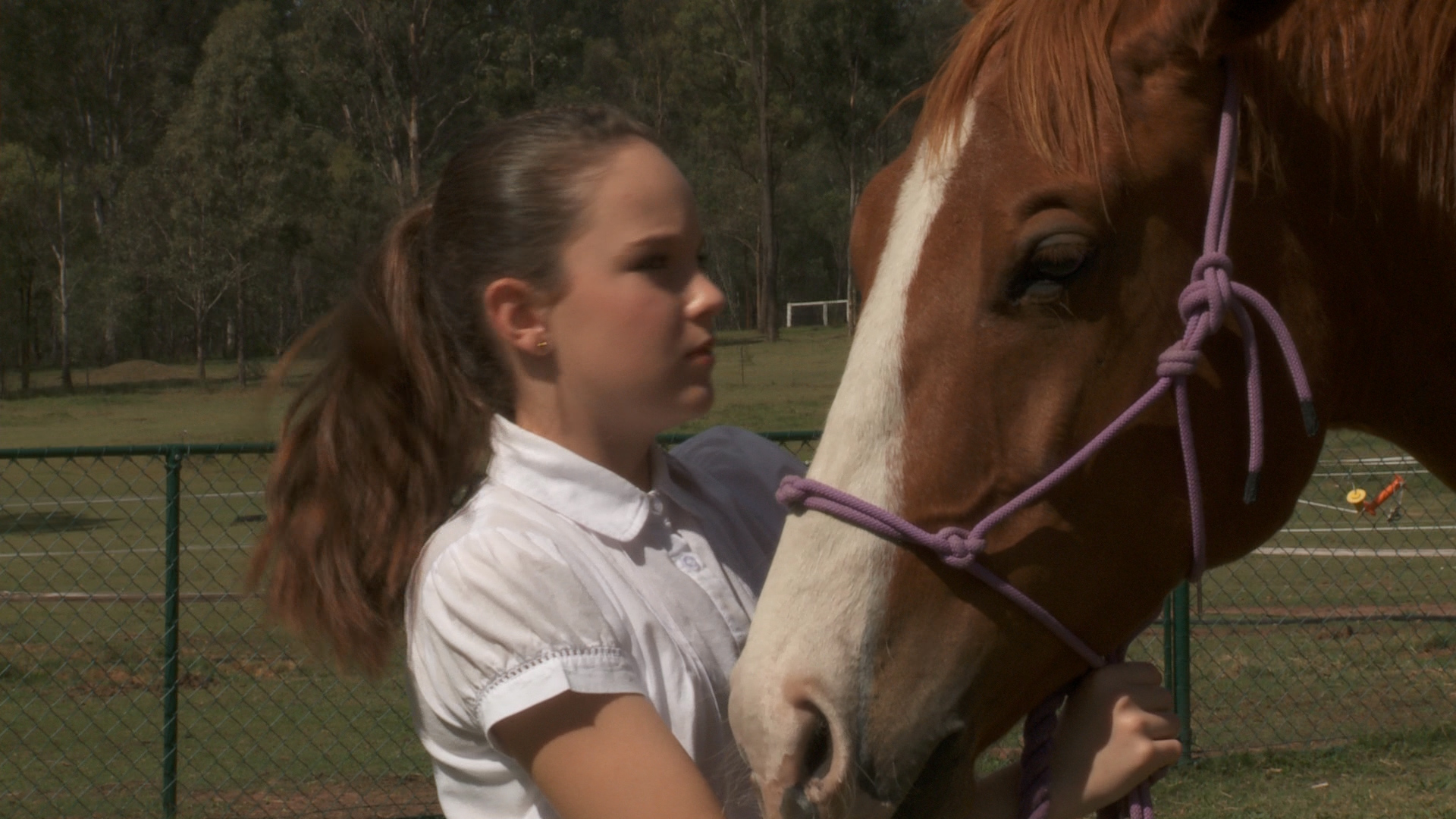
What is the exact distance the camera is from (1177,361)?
145 cm

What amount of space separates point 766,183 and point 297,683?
30499 mm

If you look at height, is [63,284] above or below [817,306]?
above

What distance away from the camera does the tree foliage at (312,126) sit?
31375 mm

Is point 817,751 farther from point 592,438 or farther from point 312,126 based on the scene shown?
point 312,126

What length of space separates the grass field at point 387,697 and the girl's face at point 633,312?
1.87 meters

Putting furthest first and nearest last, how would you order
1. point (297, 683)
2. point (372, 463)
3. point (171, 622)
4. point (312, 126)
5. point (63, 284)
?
point (312, 126), point (63, 284), point (297, 683), point (171, 622), point (372, 463)

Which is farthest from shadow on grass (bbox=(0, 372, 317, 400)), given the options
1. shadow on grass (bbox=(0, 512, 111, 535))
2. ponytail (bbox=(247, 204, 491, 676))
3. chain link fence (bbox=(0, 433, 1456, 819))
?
ponytail (bbox=(247, 204, 491, 676))

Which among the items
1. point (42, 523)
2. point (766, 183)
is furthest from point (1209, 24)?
point (766, 183)

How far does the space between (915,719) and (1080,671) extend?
0.26 meters

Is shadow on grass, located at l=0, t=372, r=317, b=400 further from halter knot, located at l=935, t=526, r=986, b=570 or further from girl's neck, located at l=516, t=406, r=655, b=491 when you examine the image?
halter knot, located at l=935, t=526, r=986, b=570

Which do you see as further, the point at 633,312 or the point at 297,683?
the point at 297,683

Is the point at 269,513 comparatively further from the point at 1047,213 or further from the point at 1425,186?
the point at 1425,186

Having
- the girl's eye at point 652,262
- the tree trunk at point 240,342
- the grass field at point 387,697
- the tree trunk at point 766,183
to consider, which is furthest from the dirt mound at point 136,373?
the girl's eye at point 652,262

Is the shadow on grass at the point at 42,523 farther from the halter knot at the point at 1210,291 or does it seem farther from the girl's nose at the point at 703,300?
the halter knot at the point at 1210,291
